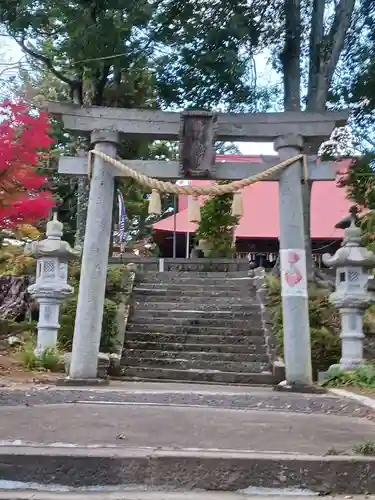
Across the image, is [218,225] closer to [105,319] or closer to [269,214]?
[269,214]

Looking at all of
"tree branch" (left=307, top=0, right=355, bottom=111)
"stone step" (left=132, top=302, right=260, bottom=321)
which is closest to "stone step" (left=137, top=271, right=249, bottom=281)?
"stone step" (left=132, top=302, right=260, bottom=321)

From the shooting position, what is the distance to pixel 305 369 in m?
8.77

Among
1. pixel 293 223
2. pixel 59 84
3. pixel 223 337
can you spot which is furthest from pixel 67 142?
pixel 293 223

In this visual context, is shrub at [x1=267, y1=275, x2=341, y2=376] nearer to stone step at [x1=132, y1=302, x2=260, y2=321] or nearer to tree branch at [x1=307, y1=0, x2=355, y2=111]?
stone step at [x1=132, y1=302, x2=260, y2=321]

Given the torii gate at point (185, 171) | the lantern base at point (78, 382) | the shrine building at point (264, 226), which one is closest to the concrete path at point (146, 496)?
the lantern base at point (78, 382)

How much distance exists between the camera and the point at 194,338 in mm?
12430

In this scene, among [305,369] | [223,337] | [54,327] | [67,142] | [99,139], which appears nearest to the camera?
[305,369]

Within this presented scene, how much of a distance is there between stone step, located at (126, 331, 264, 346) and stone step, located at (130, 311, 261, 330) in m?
0.51

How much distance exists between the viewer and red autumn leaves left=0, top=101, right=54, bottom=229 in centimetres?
934

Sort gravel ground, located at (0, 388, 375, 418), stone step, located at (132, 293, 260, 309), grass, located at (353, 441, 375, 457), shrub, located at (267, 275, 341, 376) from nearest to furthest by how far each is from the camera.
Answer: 1. grass, located at (353, 441, 375, 457)
2. gravel ground, located at (0, 388, 375, 418)
3. shrub, located at (267, 275, 341, 376)
4. stone step, located at (132, 293, 260, 309)

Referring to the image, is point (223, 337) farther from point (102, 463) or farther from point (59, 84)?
Answer: point (59, 84)

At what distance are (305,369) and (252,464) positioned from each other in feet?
18.0

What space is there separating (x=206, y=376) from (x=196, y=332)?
6.67 ft

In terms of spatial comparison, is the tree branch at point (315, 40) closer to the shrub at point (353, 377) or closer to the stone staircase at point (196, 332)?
the stone staircase at point (196, 332)
